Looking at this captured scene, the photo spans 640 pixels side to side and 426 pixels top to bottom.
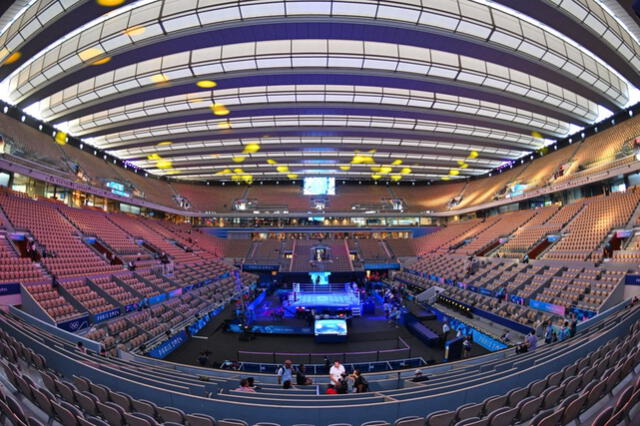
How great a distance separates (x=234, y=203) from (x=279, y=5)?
35941 millimetres

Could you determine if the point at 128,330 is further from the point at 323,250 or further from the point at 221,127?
the point at 323,250

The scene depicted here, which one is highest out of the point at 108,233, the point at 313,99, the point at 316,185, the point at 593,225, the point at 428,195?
the point at 313,99

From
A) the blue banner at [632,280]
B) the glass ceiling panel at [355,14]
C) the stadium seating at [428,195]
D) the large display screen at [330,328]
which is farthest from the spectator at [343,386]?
the stadium seating at [428,195]

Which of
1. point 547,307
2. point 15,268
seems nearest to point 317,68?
point 15,268

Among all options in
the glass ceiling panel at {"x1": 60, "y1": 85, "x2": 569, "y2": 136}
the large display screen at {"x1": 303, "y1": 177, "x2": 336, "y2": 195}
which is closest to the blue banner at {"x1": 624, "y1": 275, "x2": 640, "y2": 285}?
the glass ceiling panel at {"x1": 60, "y1": 85, "x2": 569, "y2": 136}

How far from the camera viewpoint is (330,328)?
15.8 m

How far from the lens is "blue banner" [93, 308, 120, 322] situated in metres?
13.4

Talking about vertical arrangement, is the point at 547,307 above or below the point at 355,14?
below

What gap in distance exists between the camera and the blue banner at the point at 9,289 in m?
11.4

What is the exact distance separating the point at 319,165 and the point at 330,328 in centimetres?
2447

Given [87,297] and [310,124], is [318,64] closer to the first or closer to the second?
[310,124]

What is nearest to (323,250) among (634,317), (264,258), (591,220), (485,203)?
(264,258)

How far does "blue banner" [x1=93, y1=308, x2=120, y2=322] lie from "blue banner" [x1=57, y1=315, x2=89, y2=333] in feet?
1.35

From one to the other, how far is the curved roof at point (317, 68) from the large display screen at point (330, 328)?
550 inches
